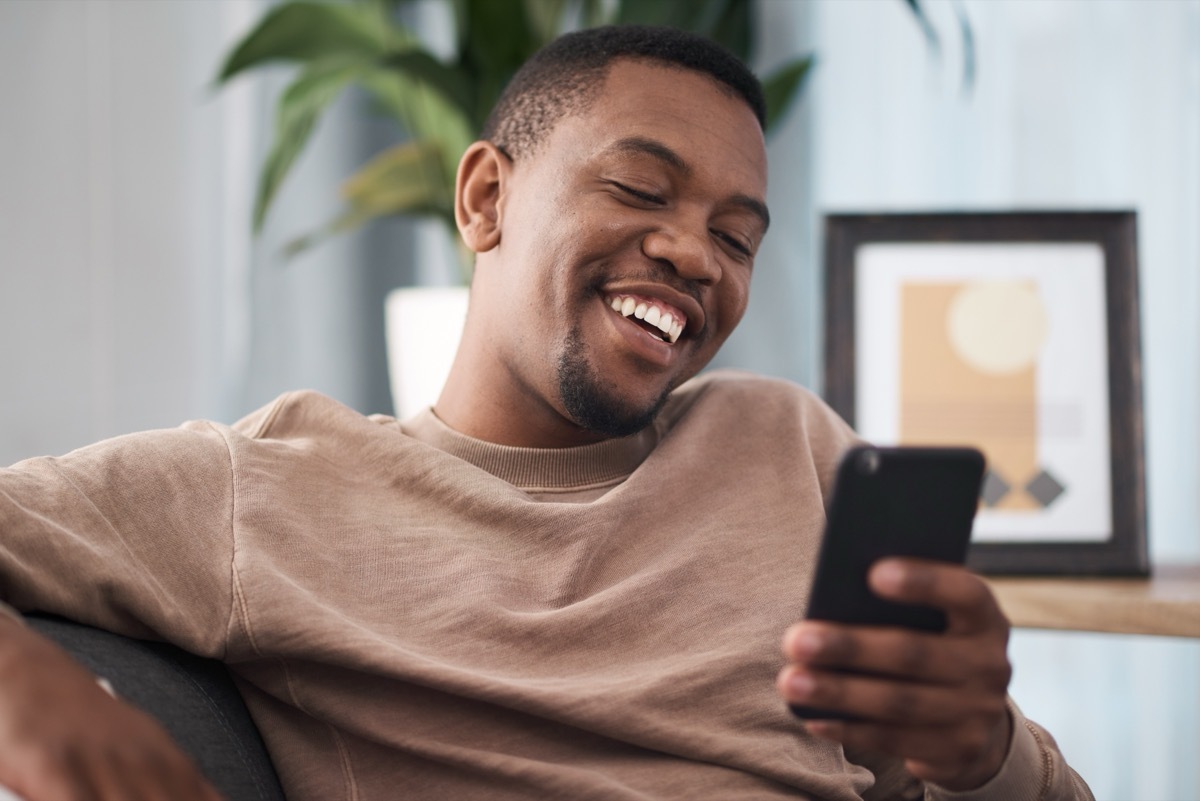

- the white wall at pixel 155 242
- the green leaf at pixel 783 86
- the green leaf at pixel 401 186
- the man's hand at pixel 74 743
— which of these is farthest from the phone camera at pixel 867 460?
the white wall at pixel 155 242

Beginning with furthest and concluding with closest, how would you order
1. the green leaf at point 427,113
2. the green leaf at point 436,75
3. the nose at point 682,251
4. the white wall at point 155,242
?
the white wall at point 155,242 → the green leaf at point 427,113 → the green leaf at point 436,75 → the nose at point 682,251

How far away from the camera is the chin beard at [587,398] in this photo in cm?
102

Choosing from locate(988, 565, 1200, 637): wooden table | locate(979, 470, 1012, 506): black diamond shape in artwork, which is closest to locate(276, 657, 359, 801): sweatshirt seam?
locate(988, 565, 1200, 637): wooden table

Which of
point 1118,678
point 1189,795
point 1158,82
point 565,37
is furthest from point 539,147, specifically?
point 1189,795

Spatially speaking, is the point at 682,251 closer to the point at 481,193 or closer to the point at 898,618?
the point at 481,193

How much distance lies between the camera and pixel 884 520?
0.68m

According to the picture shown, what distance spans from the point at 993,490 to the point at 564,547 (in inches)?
27.9

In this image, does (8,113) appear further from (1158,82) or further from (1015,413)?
(1158,82)

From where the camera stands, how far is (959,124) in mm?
1864

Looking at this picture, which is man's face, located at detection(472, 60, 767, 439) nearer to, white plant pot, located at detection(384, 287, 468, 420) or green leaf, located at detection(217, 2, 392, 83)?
white plant pot, located at detection(384, 287, 468, 420)

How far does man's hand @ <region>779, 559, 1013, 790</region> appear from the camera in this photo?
0.67 m

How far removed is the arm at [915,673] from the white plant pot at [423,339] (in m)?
1.05

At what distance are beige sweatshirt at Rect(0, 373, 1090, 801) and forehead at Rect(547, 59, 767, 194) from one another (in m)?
0.29

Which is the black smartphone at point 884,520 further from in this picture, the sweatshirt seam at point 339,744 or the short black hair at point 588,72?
the short black hair at point 588,72
